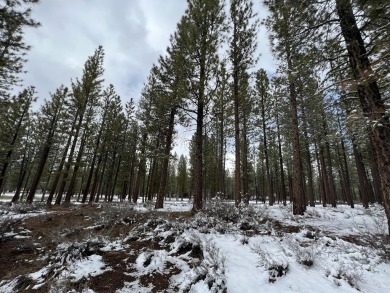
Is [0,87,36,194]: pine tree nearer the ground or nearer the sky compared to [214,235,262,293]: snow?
nearer the sky

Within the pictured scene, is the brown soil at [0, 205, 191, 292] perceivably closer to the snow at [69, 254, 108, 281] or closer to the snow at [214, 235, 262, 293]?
the snow at [69, 254, 108, 281]

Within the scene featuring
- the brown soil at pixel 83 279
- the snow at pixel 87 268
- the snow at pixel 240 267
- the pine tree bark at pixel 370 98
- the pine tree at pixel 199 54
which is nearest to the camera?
the snow at pixel 240 267

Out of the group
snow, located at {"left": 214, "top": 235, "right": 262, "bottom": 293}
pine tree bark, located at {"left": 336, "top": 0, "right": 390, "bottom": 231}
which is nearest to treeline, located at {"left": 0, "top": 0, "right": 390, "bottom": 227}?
pine tree bark, located at {"left": 336, "top": 0, "right": 390, "bottom": 231}

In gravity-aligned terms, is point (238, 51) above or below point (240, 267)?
above

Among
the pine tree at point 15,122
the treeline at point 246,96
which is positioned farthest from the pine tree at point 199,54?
the pine tree at point 15,122

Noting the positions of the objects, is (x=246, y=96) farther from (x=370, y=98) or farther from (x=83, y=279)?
(x=83, y=279)

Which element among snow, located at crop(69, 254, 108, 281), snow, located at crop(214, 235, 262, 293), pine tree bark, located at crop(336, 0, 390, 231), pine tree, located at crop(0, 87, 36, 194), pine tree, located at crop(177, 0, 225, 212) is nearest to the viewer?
snow, located at crop(214, 235, 262, 293)

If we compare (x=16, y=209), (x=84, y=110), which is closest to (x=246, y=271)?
(x=16, y=209)

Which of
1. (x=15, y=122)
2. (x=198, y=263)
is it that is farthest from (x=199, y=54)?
(x=15, y=122)

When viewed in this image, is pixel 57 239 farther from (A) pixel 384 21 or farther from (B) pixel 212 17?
(B) pixel 212 17

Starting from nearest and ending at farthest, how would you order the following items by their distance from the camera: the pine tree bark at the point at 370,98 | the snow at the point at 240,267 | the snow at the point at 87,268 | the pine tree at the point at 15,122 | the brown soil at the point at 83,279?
the snow at the point at 240,267 < the brown soil at the point at 83,279 < the snow at the point at 87,268 < the pine tree bark at the point at 370,98 < the pine tree at the point at 15,122

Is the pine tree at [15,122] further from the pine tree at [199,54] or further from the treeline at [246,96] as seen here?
the pine tree at [199,54]

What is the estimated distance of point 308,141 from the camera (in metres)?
17.7

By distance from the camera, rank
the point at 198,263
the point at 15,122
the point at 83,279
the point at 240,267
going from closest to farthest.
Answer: the point at 83,279 → the point at 240,267 → the point at 198,263 → the point at 15,122
